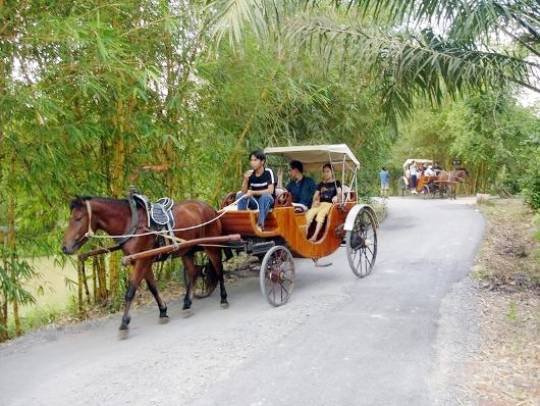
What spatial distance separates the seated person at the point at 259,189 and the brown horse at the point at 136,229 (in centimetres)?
46

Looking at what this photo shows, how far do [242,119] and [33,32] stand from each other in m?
3.45

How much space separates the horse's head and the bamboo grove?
0.52 meters

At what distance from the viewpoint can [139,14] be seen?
6016 millimetres

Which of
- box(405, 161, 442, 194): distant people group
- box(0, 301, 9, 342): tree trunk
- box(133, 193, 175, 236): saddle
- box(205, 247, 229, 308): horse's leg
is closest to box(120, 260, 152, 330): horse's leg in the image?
box(133, 193, 175, 236): saddle

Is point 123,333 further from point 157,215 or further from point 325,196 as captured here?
point 325,196

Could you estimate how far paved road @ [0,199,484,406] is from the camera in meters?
4.05

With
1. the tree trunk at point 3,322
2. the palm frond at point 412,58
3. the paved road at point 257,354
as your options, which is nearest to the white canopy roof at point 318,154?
the palm frond at point 412,58

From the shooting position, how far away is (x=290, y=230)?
6.75 meters

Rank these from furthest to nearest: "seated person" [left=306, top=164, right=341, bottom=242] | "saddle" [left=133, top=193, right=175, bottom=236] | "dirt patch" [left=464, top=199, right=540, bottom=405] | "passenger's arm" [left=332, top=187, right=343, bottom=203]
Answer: "passenger's arm" [left=332, top=187, right=343, bottom=203], "seated person" [left=306, top=164, right=341, bottom=242], "saddle" [left=133, top=193, right=175, bottom=236], "dirt patch" [left=464, top=199, right=540, bottom=405]

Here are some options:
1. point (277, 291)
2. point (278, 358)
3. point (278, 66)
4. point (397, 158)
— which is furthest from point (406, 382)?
point (397, 158)

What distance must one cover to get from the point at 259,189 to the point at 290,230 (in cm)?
63

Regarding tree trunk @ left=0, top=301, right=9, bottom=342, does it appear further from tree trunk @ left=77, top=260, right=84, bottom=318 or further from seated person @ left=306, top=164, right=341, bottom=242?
seated person @ left=306, top=164, right=341, bottom=242

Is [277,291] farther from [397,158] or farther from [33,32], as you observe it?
[397,158]

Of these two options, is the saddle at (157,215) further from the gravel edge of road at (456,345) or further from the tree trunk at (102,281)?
the gravel edge of road at (456,345)
